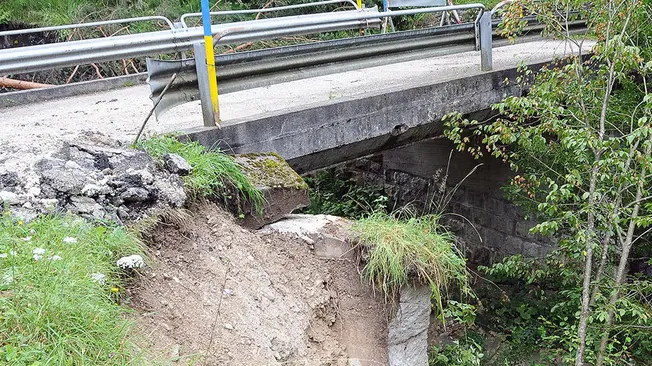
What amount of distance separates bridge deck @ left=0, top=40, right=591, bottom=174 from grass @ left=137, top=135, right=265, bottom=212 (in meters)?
0.34

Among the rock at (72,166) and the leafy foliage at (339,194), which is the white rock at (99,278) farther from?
the leafy foliage at (339,194)

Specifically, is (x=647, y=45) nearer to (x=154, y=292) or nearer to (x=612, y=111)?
(x=612, y=111)

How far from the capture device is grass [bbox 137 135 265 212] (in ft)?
12.3

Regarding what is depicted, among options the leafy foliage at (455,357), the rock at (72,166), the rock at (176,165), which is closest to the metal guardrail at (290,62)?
the rock at (176,165)

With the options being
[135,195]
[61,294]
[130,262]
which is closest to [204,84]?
[135,195]

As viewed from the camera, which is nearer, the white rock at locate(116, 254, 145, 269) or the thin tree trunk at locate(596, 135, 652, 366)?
the white rock at locate(116, 254, 145, 269)

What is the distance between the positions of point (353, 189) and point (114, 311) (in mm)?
8917

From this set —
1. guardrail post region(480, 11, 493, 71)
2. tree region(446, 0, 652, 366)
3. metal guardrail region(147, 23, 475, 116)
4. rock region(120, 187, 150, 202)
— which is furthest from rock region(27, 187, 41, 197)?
guardrail post region(480, 11, 493, 71)

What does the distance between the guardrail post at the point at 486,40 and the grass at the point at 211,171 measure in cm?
306

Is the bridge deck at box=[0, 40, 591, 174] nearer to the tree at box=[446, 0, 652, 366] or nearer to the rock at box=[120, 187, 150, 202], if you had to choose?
the rock at box=[120, 187, 150, 202]

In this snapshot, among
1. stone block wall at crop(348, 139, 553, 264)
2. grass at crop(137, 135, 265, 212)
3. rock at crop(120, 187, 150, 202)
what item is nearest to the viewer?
rock at crop(120, 187, 150, 202)

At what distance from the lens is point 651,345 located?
6078 millimetres

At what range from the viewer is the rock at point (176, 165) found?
3.68 metres

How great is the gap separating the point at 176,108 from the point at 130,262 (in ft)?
8.89
